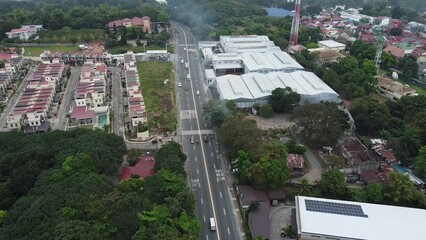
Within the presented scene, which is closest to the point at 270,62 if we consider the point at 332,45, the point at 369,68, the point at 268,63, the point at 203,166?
the point at 268,63

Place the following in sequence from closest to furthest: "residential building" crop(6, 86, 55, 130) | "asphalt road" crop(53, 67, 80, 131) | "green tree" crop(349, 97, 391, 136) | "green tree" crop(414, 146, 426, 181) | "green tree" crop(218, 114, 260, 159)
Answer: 1. "green tree" crop(414, 146, 426, 181)
2. "green tree" crop(218, 114, 260, 159)
3. "green tree" crop(349, 97, 391, 136)
4. "residential building" crop(6, 86, 55, 130)
5. "asphalt road" crop(53, 67, 80, 131)

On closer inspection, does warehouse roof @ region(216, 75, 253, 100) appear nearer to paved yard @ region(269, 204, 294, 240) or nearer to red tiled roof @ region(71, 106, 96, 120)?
red tiled roof @ region(71, 106, 96, 120)

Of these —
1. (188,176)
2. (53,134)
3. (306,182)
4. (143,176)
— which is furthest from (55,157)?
(306,182)

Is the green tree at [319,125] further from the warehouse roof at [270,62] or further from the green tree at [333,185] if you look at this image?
the warehouse roof at [270,62]

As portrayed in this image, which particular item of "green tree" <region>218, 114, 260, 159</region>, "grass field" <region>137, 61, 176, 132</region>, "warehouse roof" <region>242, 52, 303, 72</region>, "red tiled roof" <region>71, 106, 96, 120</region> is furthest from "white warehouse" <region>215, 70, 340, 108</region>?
"red tiled roof" <region>71, 106, 96, 120</region>

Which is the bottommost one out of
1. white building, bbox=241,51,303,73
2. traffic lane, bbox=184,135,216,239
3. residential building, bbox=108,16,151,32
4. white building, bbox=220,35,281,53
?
traffic lane, bbox=184,135,216,239

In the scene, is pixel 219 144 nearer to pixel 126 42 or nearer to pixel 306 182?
pixel 306 182
